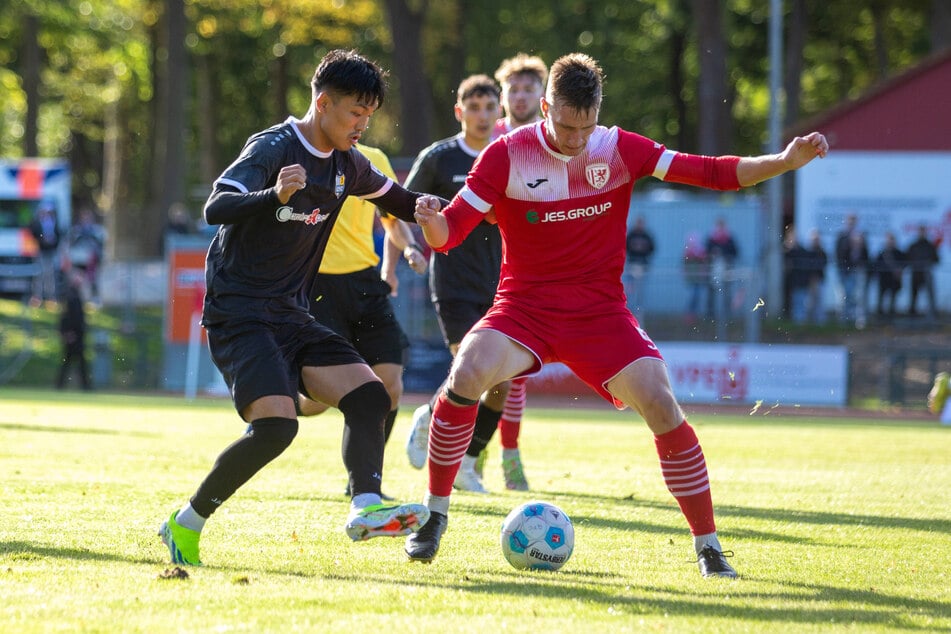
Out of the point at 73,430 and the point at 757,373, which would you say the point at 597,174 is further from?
the point at 757,373

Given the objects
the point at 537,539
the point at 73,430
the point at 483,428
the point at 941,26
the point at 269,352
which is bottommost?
the point at 73,430

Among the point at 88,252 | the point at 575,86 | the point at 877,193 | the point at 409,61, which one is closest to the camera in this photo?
the point at 575,86

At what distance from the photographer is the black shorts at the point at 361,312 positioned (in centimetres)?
866

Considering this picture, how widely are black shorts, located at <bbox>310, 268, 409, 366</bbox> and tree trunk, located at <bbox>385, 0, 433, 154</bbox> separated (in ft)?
78.7

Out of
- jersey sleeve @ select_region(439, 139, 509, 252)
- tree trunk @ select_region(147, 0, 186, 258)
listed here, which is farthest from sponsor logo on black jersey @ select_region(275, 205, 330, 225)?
tree trunk @ select_region(147, 0, 186, 258)

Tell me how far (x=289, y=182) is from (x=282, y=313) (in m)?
0.75

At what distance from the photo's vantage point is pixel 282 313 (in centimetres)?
618

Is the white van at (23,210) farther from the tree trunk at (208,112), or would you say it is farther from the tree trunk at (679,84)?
the tree trunk at (679,84)

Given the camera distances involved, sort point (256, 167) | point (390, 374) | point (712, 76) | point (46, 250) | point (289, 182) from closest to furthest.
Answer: point (289, 182), point (256, 167), point (390, 374), point (46, 250), point (712, 76)

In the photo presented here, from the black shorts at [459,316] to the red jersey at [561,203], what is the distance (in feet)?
9.80

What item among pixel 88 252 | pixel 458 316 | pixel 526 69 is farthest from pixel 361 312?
pixel 88 252

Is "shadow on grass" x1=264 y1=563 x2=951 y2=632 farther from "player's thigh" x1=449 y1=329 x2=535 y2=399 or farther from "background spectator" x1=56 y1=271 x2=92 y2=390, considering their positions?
"background spectator" x1=56 y1=271 x2=92 y2=390

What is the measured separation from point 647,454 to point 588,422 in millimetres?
5893

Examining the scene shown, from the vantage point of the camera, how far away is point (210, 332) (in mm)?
6219
